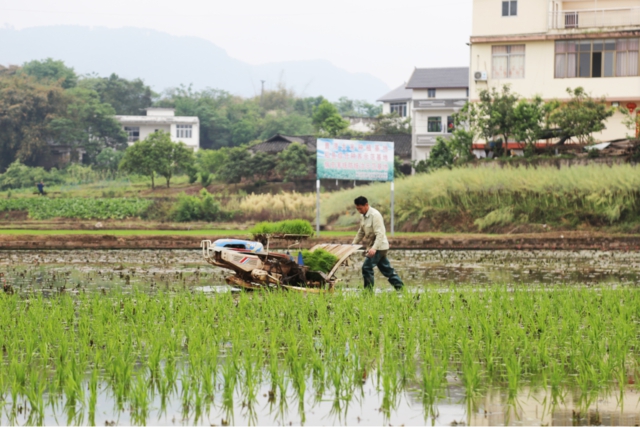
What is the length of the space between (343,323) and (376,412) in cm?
281

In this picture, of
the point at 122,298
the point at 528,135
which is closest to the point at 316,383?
the point at 122,298

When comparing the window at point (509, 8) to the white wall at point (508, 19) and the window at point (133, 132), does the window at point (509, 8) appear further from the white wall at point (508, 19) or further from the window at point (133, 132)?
the window at point (133, 132)

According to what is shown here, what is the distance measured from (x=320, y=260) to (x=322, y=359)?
445cm

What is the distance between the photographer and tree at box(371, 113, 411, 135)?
63.3 m

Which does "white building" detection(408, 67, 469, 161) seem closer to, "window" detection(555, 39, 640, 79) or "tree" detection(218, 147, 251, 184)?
"tree" detection(218, 147, 251, 184)

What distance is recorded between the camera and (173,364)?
6176 millimetres

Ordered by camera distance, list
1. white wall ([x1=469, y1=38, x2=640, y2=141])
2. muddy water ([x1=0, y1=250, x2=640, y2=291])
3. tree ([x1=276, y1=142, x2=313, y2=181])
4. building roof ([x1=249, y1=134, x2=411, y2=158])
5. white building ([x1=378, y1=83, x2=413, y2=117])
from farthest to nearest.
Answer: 1. white building ([x1=378, y1=83, x2=413, y2=117])
2. building roof ([x1=249, y1=134, x2=411, y2=158])
3. tree ([x1=276, y1=142, x2=313, y2=181])
4. white wall ([x1=469, y1=38, x2=640, y2=141])
5. muddy water ([x1=0, y1=250, x2=640, y2=291])

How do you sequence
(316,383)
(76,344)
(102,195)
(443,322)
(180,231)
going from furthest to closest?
(102,195)
(180,231)
(443,322)
(76,344)
(316,383)

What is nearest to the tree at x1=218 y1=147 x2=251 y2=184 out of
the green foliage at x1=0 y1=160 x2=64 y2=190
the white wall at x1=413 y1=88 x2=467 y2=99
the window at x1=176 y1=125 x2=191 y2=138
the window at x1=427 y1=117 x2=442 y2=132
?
the green foliage at x1=0 y1=160 x2=64 y2=190

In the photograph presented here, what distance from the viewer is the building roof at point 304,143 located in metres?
51.5

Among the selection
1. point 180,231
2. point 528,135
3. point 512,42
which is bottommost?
point 180,231

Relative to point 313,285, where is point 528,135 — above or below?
above

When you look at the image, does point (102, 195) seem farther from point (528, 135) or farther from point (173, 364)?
point (173, 364)

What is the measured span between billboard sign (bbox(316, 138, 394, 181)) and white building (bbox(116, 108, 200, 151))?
4778 cm
